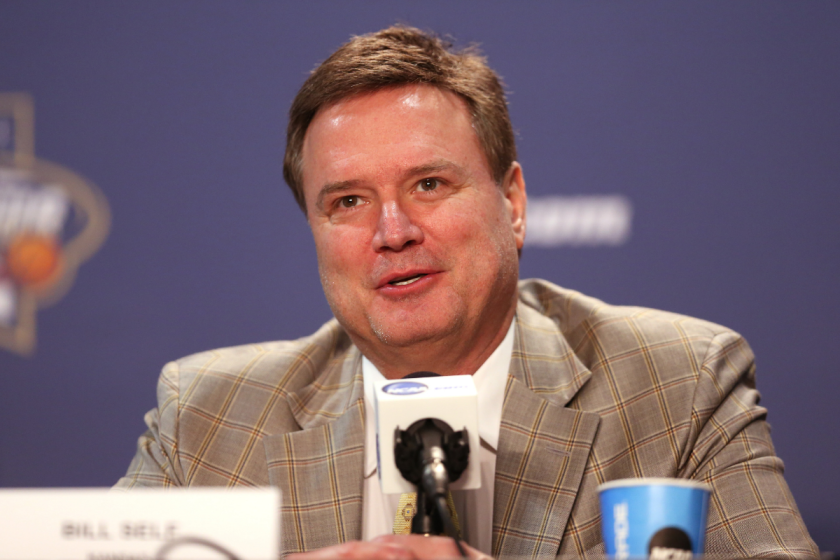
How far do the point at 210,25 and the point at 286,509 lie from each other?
2.04m

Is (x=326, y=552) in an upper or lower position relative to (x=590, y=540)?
upper

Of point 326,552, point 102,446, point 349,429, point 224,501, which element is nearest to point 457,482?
point 326,552

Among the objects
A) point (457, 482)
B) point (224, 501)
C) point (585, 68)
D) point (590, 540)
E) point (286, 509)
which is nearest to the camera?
point (224, 501)

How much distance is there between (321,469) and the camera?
1926 millimetres

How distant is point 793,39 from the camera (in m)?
2.79

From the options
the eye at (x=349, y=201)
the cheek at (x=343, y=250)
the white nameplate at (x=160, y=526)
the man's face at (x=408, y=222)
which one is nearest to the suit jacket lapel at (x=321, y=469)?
the man's face at (x=408, y=222)

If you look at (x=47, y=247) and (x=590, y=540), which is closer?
(x=590, y=540)

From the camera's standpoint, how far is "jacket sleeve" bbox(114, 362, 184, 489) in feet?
6.63

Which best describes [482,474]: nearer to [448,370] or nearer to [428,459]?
[448,370]

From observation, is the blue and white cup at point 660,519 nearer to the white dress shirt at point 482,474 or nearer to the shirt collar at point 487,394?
the white dress shirt at point 482,474

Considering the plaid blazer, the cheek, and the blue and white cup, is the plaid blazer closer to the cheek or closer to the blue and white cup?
the cheek

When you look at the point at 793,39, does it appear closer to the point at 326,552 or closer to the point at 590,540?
the point at 590,540

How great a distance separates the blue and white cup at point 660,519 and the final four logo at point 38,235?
2.55m

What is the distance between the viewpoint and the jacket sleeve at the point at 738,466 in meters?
1.59
